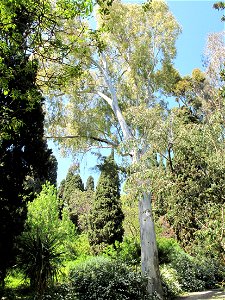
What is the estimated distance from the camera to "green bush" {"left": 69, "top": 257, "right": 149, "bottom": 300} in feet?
27.6

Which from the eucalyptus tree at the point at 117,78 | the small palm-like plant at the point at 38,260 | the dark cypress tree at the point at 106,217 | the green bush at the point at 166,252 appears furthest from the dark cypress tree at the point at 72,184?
the small palm-like plant at the point at 38,260

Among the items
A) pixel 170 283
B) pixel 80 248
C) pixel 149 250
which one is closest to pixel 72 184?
pixel 80 248

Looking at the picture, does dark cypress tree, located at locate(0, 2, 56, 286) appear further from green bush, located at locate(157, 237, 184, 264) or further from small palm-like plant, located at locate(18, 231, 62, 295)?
green bush, located at locate(157, 237, 184, 264)

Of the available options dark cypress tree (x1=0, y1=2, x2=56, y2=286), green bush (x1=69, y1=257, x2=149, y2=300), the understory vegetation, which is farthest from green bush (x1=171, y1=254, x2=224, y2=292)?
A: dark cypress tree (x1=0, y1=2, x2=56, y2=286)

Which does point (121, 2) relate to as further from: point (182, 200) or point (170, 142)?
point (182, 200)

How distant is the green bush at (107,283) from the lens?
842 cm

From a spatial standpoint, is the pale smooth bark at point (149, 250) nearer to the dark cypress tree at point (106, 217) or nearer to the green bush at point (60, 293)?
the green bush at point (60, 293)

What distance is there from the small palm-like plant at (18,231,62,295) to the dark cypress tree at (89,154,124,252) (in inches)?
371

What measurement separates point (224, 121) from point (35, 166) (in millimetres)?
4827

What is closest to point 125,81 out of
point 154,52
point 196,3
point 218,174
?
point 154,52

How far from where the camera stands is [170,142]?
339 inches

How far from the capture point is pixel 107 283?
8703 millimetres

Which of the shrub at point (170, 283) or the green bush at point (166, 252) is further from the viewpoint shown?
the green bush at point (166, 252)

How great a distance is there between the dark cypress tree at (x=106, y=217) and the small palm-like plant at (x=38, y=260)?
9.41m
